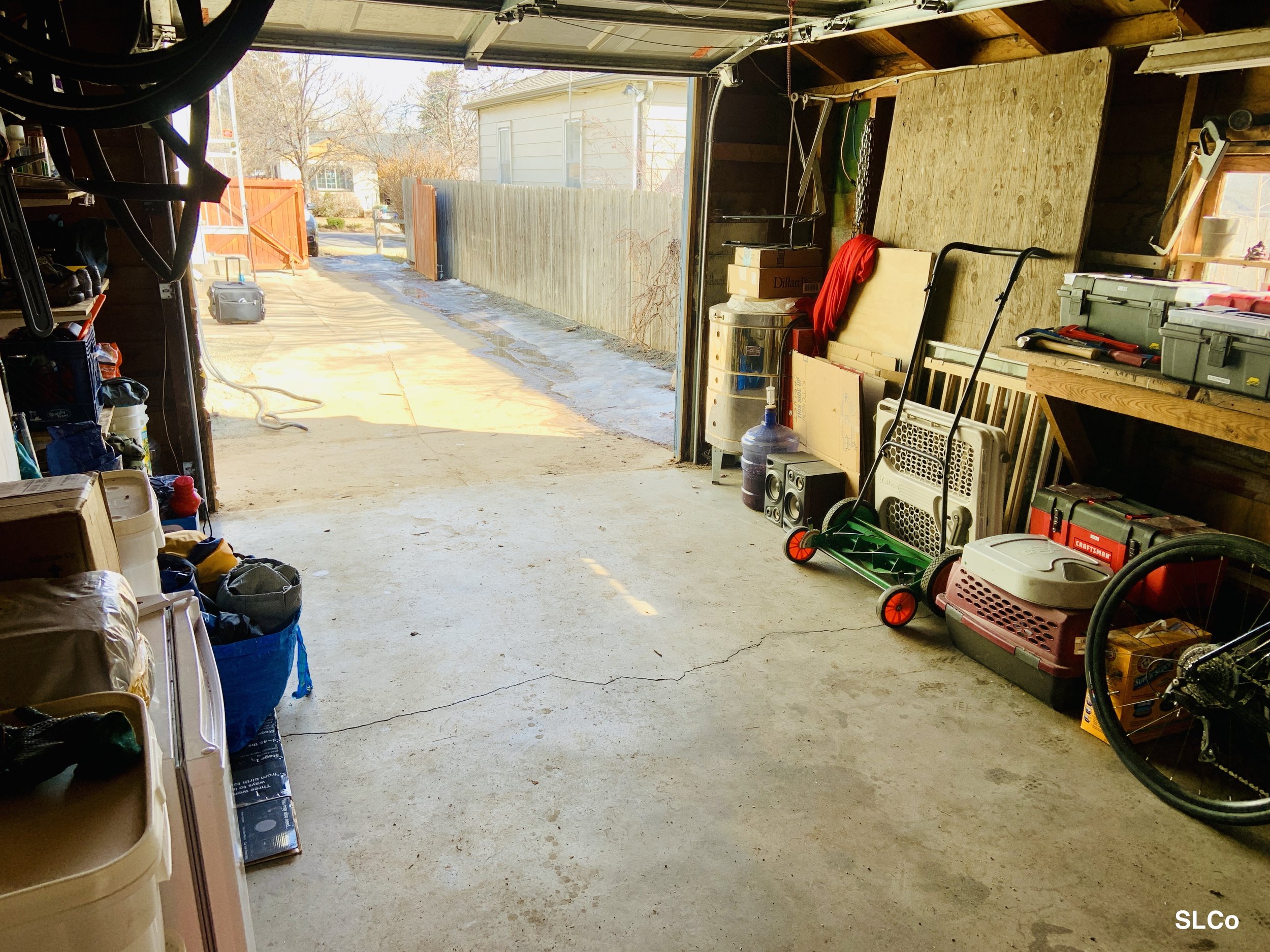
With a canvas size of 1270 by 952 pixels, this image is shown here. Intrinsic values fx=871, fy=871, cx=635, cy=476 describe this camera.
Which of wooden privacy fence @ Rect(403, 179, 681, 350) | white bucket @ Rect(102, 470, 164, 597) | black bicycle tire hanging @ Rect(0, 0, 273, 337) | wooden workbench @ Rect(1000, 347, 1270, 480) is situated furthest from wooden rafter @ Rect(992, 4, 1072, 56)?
white bucket @ Rect(102, 470, 164, 597)

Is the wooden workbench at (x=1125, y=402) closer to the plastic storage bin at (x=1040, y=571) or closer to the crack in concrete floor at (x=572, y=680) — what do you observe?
the plastic storage bin at (x=1040, y=571)

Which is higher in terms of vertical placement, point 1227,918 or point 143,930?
point 143,930

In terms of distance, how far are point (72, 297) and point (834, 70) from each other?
4.17m

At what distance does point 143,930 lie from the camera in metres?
0.97

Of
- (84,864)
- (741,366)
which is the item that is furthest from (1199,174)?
(84,864)

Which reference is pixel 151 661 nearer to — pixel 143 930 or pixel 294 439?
pixel 143 930

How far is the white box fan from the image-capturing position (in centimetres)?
382

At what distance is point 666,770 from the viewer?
113 inches

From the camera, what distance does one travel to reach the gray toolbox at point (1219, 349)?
2.62 meters

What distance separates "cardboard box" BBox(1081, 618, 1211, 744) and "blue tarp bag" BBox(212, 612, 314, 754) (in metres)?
2.73

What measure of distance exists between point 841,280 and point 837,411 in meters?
0.78

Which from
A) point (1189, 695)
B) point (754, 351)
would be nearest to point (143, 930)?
point (1189, 695)

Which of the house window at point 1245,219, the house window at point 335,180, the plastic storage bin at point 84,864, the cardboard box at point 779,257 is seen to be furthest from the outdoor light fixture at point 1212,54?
the house window at point 335,180

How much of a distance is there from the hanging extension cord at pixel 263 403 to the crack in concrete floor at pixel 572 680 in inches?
170
